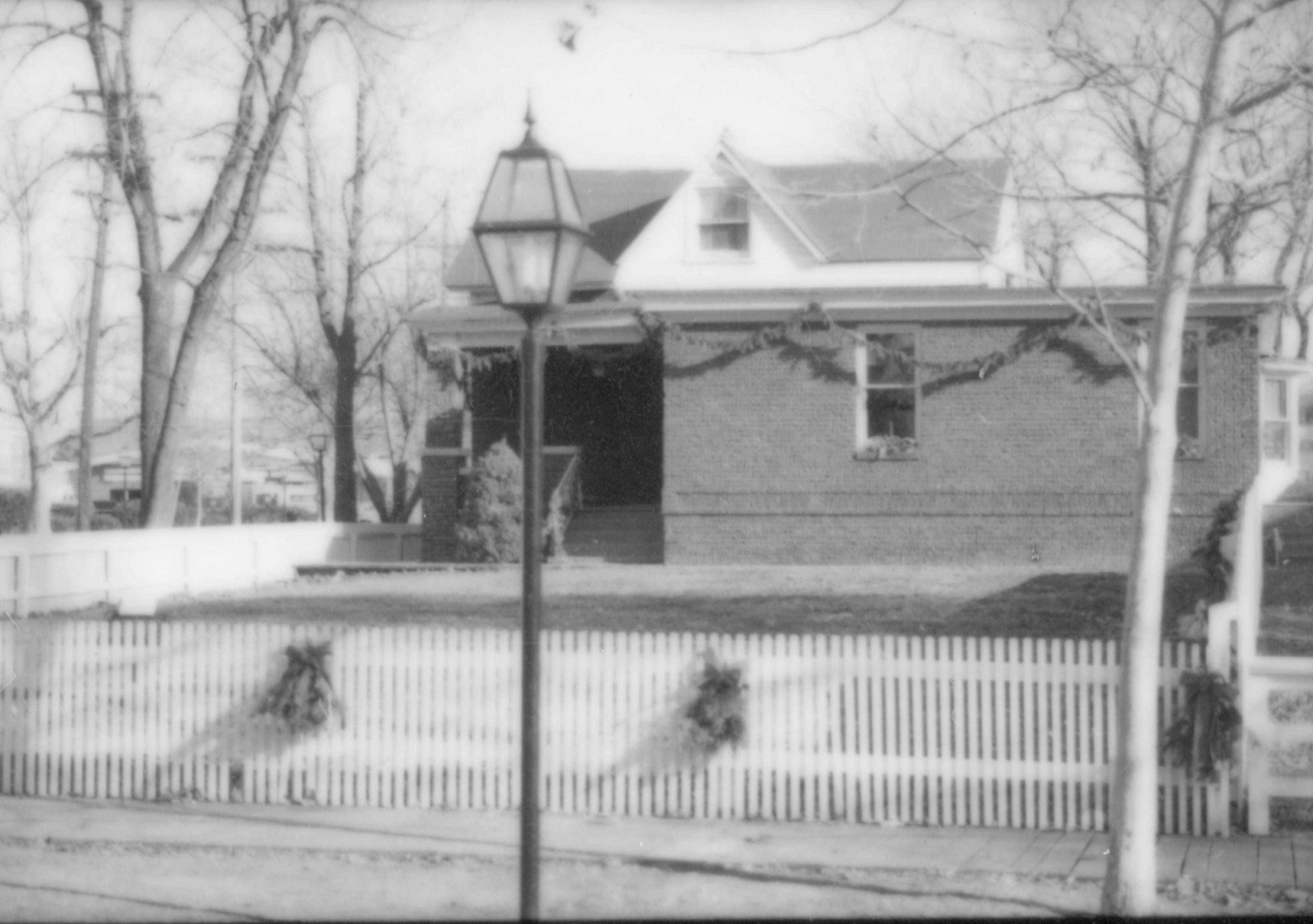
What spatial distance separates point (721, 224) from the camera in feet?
Result: 84.0

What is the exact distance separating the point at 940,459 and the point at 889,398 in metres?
1.18

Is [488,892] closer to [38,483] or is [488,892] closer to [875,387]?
[875,387]

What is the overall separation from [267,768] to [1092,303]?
7.41 metres

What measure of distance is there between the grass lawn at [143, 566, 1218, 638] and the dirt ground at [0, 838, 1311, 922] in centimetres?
694

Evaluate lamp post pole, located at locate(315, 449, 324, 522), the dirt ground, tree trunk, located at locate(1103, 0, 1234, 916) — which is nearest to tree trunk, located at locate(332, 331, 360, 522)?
lamp post pole, located at locate(315, 449, 324, 522)

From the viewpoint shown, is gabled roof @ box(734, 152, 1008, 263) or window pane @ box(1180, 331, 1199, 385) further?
gabled roof @ box(734, 152, 1008, 263)

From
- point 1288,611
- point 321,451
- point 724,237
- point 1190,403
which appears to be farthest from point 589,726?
point 321,451

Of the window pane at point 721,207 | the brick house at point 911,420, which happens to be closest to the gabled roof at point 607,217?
the window pane at point 721,207

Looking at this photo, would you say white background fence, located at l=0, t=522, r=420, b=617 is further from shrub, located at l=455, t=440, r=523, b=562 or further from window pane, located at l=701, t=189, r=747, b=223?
window pane, located at l=701, t=189, r=747, b=223

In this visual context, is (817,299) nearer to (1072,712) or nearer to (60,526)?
(1072,712)

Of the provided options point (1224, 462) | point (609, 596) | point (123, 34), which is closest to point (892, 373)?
point (1224, 462)

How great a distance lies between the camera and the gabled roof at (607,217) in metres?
27.2

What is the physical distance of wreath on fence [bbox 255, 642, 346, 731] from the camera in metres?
10.5

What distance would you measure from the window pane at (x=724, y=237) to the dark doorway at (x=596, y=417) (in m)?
2.12
